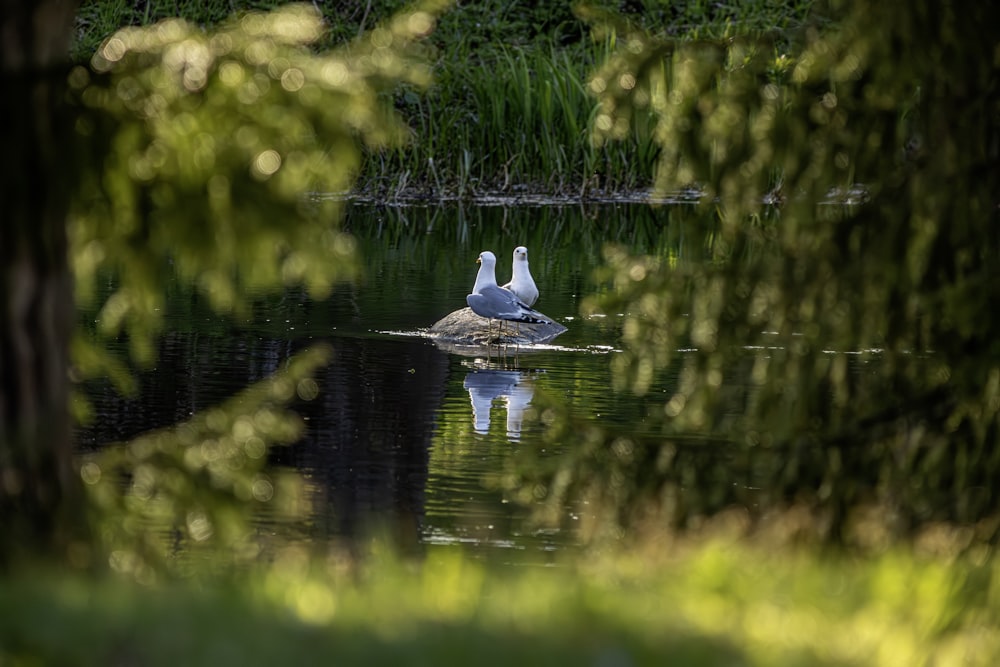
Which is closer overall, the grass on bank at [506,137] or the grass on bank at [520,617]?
the grass on bank at [520,617]

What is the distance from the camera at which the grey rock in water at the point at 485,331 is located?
1398cm

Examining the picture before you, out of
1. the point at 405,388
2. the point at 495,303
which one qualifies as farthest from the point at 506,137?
the point at 405,388

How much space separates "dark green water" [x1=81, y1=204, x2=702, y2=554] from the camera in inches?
320

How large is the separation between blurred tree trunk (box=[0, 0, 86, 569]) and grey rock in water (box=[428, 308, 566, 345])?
9011mm

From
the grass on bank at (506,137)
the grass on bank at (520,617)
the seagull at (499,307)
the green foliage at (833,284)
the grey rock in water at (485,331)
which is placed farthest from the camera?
the grass on bank at (506,137)

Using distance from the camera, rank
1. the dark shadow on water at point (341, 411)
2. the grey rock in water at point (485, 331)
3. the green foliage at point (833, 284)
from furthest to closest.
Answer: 1. the grey rock in water at point (485, 331)
2. the dark shadow on water at point (341, 411)
3. the green foliage at point (833, 284)

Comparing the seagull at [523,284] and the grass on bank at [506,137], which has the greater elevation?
the grass on bank at [506,137]

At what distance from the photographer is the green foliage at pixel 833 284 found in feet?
20.1

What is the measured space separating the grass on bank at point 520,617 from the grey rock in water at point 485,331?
9.24 m

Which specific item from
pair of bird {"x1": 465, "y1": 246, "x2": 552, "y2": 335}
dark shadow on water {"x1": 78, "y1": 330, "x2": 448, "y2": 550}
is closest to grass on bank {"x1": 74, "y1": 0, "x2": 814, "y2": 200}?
pair of bird {"x1": 465, "y1": 246, "x2": 552, "y2": 335}

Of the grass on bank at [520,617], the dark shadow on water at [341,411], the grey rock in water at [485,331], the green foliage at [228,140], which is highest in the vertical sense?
the green foliage at [228,140]

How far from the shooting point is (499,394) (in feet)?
37.8

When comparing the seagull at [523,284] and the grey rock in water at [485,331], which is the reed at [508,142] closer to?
the seagull at [523,284]

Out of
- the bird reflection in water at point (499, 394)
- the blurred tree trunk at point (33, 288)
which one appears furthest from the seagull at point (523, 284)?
the blurred tree trunk at point (33, 288)
